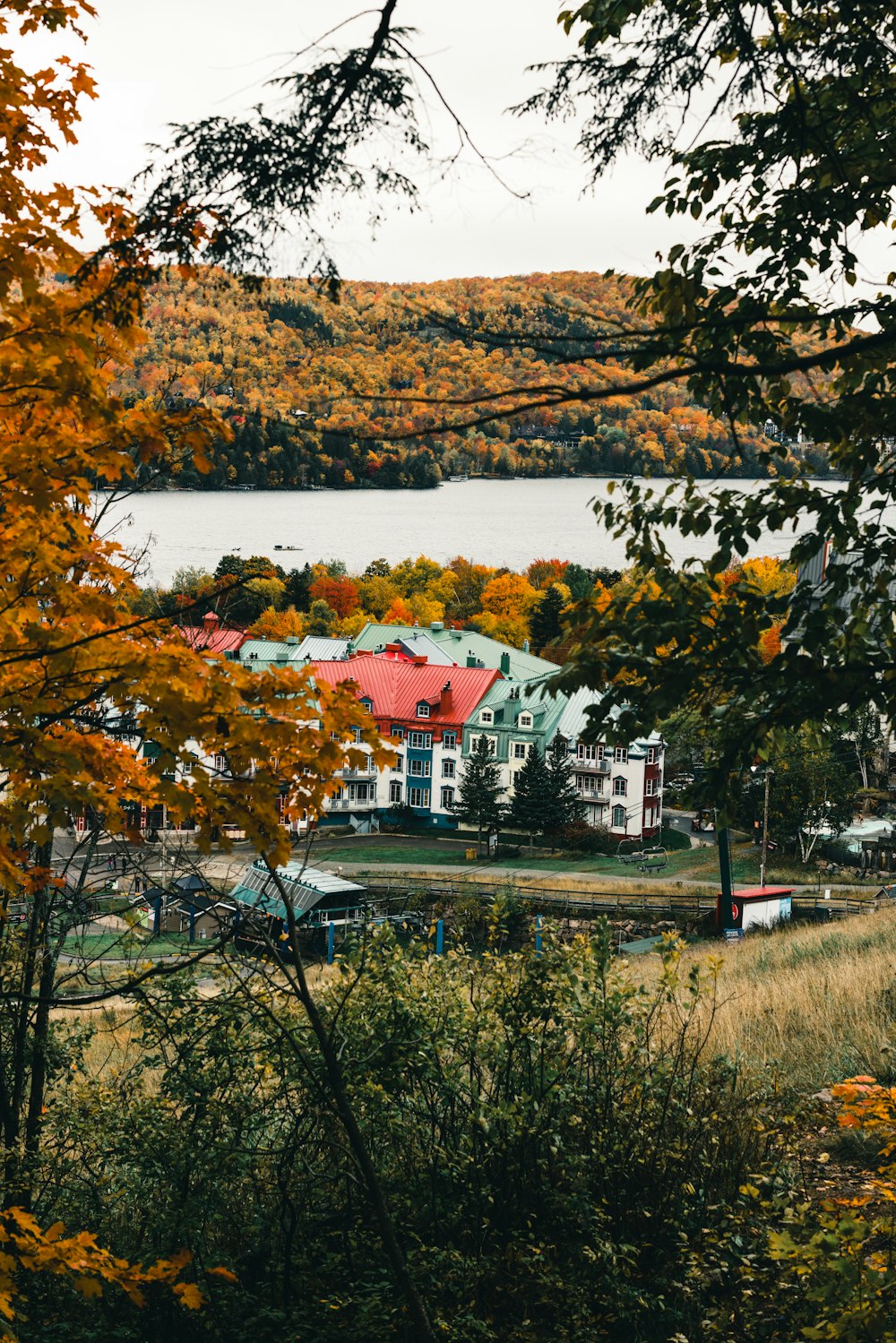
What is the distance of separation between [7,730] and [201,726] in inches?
23.9

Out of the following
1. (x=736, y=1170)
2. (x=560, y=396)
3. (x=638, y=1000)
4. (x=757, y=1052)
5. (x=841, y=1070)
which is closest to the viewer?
(x=560, y=396)

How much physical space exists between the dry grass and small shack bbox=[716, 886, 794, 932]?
16.2 meters

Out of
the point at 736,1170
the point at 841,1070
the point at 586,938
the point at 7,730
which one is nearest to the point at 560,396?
the point at 7,730

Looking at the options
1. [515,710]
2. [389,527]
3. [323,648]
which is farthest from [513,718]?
[389,527]

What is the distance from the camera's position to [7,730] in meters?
3.54

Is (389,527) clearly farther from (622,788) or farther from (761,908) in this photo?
(761,908)

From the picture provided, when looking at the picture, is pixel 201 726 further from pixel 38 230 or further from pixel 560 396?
pixel 38 230

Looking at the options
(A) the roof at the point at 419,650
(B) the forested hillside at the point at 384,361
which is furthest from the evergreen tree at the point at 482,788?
(B) the forested hillside at the point at 384,361

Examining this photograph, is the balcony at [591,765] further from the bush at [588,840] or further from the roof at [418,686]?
the roof at [418,686]

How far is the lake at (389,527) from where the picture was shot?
95.6m

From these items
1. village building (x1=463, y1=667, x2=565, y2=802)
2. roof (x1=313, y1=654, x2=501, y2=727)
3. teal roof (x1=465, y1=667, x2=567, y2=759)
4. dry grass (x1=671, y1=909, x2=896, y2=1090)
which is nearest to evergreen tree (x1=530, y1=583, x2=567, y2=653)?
roof (x1=313, y1=654, x2=501, y2=727)

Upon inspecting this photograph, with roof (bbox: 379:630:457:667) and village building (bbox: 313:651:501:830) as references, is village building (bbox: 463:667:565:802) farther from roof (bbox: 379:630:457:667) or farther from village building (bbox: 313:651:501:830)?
roof (bbox: 379:630:457:667)

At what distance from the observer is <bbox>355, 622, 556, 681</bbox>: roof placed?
192 feet

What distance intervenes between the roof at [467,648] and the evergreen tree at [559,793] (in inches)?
352
